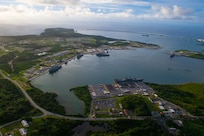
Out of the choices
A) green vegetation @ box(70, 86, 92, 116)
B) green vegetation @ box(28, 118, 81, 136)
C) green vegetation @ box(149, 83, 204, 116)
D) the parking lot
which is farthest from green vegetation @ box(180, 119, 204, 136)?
green vegetation @ box(28, 118, 81, 136)

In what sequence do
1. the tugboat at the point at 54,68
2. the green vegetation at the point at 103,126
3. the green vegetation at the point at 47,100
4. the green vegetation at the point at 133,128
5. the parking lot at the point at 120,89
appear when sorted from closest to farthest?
the green vegetation at the point at 103,126, the green vegetation at the point at 133,128, the green vegetation at the point at 47,100, the parking lot at the point at 120,89, the tugboat at the point at 54,68

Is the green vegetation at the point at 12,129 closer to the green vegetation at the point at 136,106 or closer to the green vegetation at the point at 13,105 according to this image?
the green vegetation at the point at 13,105

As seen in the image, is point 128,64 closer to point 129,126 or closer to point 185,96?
point 185,96

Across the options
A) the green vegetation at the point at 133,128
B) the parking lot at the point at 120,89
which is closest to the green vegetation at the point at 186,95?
the parking lot at the point at 120,89

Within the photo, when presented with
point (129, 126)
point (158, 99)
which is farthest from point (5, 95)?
point (158, 99)

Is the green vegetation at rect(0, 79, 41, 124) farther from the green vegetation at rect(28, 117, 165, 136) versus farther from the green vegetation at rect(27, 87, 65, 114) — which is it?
the green vegetation at rect(28, 117, 165, 136)

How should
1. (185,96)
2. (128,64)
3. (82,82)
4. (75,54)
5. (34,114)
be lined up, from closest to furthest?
1. (34,114)
2. (185,96)
3. (82,82)
4. (128,64)
5. (75,54)
